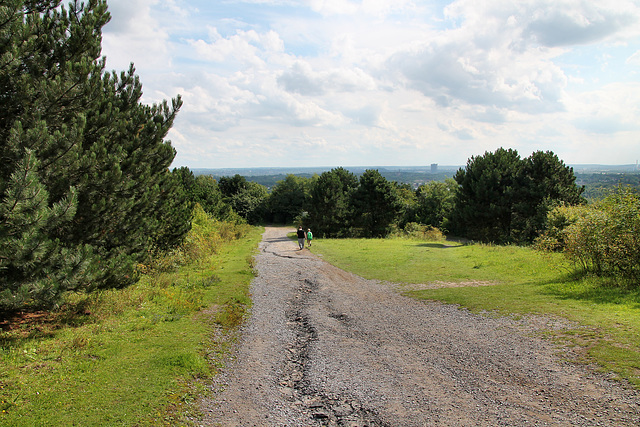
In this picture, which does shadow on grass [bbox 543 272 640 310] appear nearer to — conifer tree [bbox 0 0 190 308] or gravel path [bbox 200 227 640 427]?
gravel path [bbox 200 227 640 427]

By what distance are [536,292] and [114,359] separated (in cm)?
1349

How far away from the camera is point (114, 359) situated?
324 inches

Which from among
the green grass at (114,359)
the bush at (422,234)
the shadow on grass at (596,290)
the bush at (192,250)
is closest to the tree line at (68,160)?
the shadow on grass at (596,290)

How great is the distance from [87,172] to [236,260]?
51.3 ft

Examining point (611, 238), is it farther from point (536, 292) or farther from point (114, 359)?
point (114, 359)

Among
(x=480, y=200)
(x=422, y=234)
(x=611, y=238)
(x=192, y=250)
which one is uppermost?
(x=480, y=200)

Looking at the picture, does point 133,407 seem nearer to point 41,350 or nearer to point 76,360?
point 76,360

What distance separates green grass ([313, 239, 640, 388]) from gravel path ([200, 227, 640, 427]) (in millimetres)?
861

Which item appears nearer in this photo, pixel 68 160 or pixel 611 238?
pixel 68 160

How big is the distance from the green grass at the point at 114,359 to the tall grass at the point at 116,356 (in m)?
0.02

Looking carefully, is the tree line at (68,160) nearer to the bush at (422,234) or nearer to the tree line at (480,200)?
the tree line at (480,200)

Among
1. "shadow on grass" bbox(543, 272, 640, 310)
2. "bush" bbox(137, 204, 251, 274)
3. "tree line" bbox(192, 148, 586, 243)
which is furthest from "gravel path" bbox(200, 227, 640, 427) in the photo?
"tree line" bbox(192, 148, 586, 243)

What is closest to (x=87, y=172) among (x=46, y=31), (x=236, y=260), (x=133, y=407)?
(x=46, y=31)

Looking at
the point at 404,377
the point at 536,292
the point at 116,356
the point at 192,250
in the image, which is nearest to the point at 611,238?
the point at 536,292
